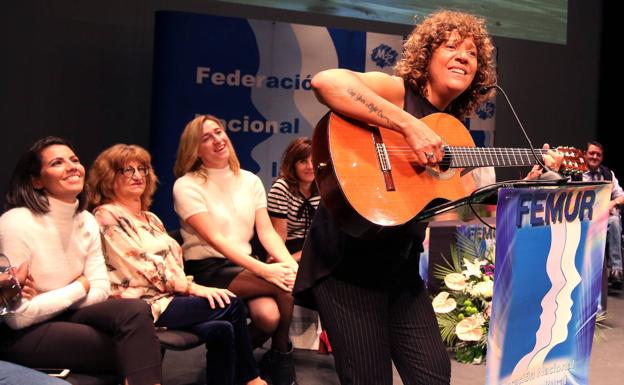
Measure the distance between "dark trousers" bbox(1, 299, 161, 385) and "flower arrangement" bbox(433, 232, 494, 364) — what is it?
2249mm

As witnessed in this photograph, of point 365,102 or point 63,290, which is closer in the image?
point 365,102

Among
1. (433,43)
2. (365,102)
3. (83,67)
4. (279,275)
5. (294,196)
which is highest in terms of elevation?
(83,67)

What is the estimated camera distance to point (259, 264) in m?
3.56

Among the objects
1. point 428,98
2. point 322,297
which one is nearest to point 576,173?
point 428,98

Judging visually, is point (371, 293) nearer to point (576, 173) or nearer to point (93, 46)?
point (576, 173)

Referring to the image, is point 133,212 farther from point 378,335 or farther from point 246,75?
point 246,75

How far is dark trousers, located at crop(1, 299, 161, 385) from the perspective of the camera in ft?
8.30

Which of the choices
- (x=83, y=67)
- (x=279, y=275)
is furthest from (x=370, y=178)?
(x=83, y=67)

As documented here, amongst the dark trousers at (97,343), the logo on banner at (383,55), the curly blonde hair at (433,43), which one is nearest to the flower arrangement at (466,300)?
the dark trousers at (97,343)

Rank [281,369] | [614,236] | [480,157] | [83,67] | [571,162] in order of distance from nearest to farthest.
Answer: [480,157], [571,162], [281,369], [83,67], [614,236]

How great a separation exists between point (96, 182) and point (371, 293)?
1.87 meters

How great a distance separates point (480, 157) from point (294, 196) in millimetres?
2173

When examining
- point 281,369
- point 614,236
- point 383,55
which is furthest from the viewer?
point 614,236

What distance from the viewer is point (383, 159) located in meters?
1.97
